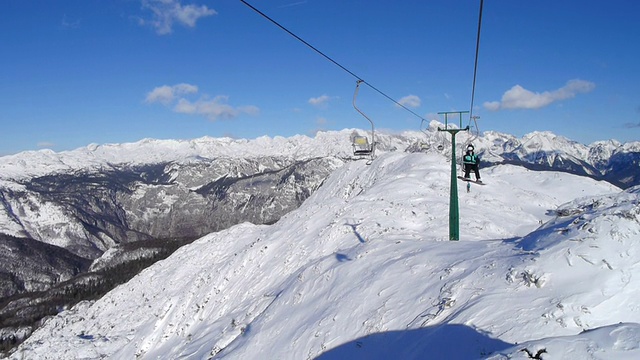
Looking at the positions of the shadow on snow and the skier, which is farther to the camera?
the skier

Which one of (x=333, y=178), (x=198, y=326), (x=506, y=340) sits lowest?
(x=198, y=326)

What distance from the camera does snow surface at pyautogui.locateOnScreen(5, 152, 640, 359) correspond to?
1156cm

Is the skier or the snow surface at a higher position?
the skier

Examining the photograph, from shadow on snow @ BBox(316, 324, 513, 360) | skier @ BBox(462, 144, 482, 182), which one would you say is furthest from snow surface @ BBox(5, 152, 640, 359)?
skier @ BBox(462, 144, 482, 182)

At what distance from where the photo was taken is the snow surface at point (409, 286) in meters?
11.6

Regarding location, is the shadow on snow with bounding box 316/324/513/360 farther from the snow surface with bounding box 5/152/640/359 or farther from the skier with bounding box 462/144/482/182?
the skier with bounding box 462/144/482/182

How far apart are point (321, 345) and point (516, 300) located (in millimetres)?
8843

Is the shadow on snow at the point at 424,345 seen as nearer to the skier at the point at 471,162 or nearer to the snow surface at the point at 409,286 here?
the snow surface at the point at 409,286

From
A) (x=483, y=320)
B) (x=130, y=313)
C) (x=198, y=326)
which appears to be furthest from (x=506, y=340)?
(x=130, y=313)

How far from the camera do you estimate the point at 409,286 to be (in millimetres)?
18391

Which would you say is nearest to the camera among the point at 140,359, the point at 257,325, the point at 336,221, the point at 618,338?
the point at 618,338

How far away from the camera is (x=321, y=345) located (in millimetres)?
18141

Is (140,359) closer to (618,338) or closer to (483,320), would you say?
(483,320)

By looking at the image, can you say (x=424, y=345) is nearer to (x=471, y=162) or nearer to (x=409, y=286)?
(x=409, y=286)
